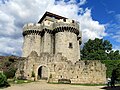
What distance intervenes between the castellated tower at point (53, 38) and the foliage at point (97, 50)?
51.9ft

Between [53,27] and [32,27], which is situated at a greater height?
[32,27]

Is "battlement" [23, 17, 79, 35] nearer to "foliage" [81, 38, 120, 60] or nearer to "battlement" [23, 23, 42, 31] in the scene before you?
"battlement" [23, 23, 42, 31]

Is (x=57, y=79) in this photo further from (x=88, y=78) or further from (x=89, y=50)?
(x=89, y=50)

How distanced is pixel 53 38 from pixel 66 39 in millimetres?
3282

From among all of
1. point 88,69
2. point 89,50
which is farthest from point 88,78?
point 89,50

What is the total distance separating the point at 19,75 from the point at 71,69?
7758 mm

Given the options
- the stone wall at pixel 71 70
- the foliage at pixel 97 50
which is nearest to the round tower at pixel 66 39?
the stone wall at pixel 71 70

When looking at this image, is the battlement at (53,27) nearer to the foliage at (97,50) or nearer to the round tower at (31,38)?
the round tower at (31,38)

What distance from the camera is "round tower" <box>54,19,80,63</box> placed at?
35909mm

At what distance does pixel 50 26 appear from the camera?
3831 cm

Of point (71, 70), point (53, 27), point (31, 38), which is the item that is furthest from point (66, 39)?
point (71, 70)

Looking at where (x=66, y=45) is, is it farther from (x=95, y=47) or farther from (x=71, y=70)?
(x=95, y=47)

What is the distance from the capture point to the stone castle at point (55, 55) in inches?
1148

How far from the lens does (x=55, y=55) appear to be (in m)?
30.2
